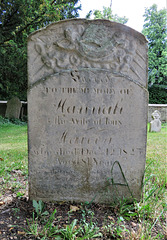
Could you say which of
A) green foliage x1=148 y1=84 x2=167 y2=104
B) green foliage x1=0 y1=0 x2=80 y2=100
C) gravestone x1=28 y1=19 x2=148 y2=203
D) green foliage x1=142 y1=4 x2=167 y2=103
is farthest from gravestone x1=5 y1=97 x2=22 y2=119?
green foliage x1=142 y1=4 x2=167 y2=103

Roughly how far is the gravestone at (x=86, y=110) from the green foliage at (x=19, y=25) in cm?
644

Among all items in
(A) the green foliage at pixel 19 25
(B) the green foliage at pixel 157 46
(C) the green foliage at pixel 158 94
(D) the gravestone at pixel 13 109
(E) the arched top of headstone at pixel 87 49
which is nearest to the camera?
(E) the arched top of headstone at pixel 87 49

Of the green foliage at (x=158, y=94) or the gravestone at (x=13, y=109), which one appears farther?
the green foliage at (x=158, y=94)

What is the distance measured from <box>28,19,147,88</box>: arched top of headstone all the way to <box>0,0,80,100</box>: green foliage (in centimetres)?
635

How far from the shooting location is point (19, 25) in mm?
10055

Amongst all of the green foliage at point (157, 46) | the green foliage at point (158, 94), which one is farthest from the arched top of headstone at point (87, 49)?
the green foliage at point (157, 46)

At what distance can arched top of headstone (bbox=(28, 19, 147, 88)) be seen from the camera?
246cm

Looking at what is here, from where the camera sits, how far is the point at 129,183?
8.57 feet

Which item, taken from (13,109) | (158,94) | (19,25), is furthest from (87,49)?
(158,94)

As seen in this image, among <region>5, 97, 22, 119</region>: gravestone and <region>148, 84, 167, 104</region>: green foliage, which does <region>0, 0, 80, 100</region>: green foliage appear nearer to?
<region>5, 97, 22, 119</region>: gravestone

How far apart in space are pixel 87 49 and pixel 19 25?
9.09 meters

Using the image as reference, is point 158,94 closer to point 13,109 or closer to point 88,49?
point 13,109

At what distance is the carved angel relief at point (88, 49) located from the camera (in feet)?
8.10

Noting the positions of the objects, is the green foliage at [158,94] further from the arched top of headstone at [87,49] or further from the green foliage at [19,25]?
the arched top of headstone at [87,49]
